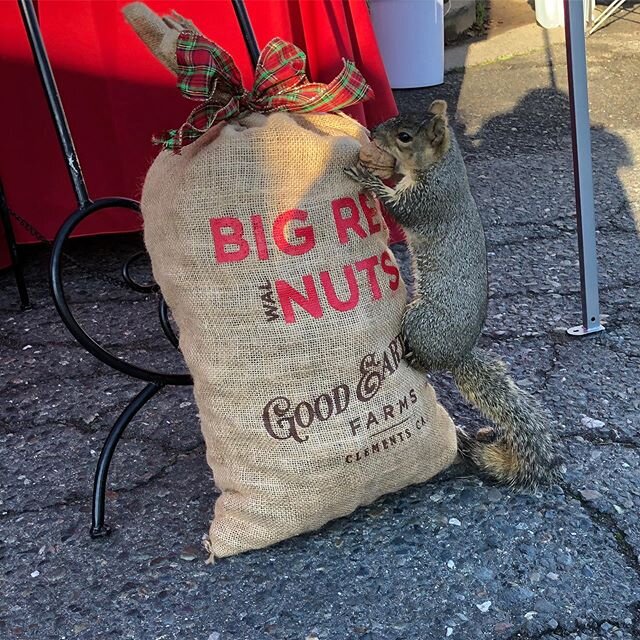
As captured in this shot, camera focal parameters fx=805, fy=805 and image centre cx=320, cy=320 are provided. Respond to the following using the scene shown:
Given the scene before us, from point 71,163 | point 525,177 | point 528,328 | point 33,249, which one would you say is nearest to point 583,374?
point 528,328

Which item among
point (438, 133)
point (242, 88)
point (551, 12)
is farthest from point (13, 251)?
point (551, 12)

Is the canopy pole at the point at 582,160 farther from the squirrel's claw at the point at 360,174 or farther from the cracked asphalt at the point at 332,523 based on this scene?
the squirrel's claw at the point at 360,174

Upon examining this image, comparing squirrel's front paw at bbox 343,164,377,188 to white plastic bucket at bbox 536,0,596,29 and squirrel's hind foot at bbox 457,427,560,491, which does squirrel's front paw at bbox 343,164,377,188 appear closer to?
squirrel's hind foot at bbox 457,427,560,491

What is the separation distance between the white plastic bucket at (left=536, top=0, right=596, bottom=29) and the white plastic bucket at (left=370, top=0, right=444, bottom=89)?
1.73 m

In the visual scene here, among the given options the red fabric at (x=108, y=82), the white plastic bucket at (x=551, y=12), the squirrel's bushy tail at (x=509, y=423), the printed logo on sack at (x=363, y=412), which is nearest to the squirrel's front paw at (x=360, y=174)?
the printed logo on sack at (x=363, y=412)

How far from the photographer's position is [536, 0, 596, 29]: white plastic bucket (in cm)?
631

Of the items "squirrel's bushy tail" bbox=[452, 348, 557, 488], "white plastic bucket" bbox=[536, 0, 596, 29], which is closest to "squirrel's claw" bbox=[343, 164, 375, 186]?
"squirrel's bushy tail" bbox=[452, 348, 557, 488]

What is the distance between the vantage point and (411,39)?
16.4 ft

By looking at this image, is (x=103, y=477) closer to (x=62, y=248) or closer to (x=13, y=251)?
(x=62, y=248)

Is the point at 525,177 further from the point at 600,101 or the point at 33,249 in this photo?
the point at 33,249

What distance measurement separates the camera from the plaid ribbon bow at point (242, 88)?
4.59 ft

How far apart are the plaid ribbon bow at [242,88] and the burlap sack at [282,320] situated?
0.11 feet

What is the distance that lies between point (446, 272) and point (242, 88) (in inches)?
20.1

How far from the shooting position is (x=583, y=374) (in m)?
2.09
